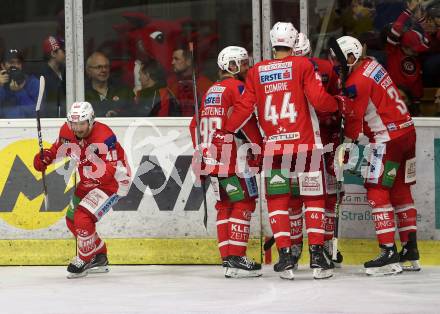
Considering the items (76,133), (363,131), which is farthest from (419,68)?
(76,133)

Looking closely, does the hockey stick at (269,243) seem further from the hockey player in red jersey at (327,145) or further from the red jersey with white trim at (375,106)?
the red jersey with white trim at (375,106)

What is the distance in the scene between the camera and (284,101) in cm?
852

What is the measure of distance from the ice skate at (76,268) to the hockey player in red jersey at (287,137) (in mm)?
1480

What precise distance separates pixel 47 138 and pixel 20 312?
259 cm

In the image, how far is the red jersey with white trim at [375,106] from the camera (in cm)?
873

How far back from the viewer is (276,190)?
8562mm

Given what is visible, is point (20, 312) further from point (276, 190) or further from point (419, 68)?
point (419, 68)

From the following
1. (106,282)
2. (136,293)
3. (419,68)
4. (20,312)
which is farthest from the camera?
(419,68)

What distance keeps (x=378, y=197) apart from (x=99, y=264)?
2141 millimetres

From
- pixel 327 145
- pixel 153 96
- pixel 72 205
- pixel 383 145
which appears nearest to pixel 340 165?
pixel 327 145

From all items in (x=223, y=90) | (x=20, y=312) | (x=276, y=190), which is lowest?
(x=20, y=312)

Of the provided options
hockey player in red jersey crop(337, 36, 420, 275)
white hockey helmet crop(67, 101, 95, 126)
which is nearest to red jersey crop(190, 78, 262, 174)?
hockey player in red jersey crop(337, 36, 420, 275)

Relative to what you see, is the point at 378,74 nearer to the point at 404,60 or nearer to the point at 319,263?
the point at 404,60

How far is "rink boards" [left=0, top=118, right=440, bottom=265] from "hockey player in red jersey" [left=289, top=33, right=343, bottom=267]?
52 centimetres
